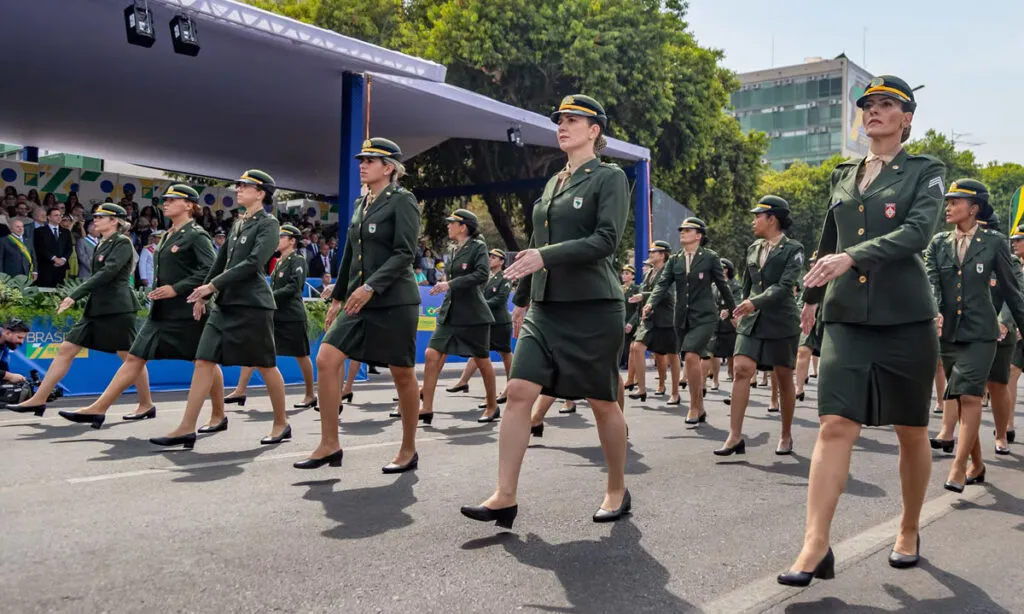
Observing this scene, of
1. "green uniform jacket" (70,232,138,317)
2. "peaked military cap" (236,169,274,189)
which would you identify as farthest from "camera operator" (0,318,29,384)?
"peaked military cap" (236,169,274,189)

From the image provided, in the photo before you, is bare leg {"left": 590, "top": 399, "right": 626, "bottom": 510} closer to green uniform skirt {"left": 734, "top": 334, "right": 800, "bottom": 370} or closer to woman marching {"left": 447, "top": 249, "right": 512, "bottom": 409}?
green uniform skirt {"left": 734, "top": 334, "right": 800, "bottom": 370}

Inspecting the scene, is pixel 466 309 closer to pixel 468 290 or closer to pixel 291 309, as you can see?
pixel 468 290

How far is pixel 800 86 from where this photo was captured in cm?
10762

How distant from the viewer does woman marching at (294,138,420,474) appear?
18.6 ft

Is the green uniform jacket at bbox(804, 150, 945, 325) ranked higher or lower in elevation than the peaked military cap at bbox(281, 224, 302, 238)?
lower

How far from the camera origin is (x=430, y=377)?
8922 mm

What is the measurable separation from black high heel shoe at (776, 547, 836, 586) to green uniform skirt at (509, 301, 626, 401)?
4.18ft

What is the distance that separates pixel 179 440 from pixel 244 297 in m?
1.15

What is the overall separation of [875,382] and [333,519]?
2685 mm

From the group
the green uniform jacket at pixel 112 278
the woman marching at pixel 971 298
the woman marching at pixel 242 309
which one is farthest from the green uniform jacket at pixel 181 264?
the woman marching at pixel 971 298

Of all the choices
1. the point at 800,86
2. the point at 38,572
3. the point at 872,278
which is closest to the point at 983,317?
the point at 872,278

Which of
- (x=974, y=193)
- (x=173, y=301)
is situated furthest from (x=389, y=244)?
(x=974, y=193)

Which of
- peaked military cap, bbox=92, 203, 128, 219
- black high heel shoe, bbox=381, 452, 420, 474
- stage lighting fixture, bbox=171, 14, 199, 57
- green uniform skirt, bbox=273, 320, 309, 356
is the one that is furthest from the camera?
stage lighting fixture, bbox=171, 14, 199, 57

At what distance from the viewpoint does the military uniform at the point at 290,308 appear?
32.3 feet
